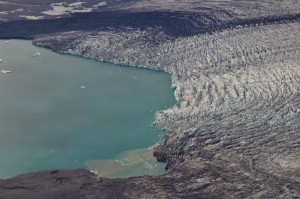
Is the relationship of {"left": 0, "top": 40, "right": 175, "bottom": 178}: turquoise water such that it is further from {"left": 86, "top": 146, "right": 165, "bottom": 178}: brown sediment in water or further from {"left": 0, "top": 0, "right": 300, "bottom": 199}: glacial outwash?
{"left": 0, "top": 0, "right": 300, "bottom": 199}: glacial outwash

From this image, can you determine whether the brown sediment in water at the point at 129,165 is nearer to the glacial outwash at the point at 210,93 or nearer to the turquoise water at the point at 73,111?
the turquoise water at the point at 73,111

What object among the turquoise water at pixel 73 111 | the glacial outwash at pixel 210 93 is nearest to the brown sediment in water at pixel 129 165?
the turquoise water at pixel 73 111

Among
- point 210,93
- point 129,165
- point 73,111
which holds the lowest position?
point 129,165

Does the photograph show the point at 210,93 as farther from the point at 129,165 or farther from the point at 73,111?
the point at 129,165

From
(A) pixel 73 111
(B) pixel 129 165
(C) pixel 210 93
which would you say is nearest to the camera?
(B) pixel 129 165

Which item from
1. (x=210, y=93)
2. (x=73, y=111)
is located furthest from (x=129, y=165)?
(x=210, y=93)

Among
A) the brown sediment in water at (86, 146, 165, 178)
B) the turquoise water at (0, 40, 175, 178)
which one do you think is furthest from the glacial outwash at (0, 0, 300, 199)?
the turquoise water at (0, 40, 175, 178)

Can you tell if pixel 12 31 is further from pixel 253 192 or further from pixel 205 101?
pixel 253 192

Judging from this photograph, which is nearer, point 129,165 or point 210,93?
point 129,165
